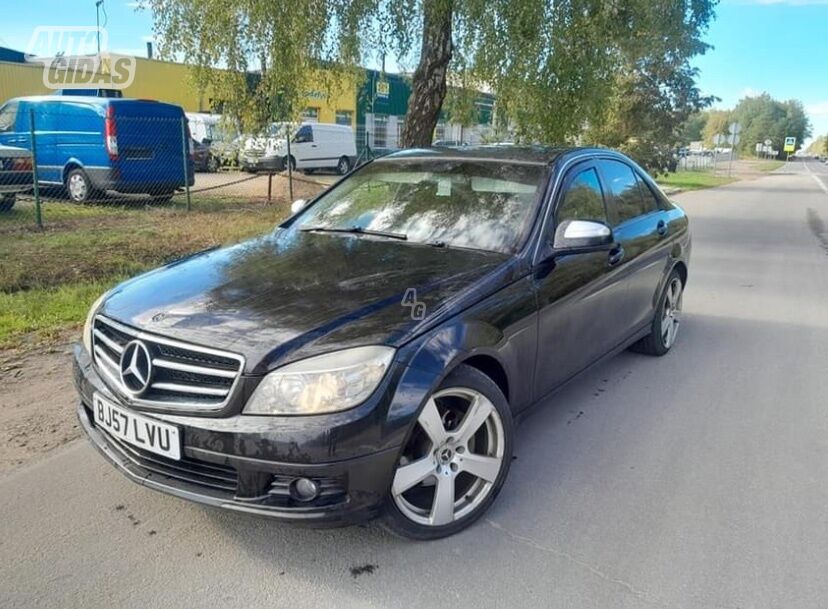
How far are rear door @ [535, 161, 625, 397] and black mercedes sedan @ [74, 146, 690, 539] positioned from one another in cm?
1

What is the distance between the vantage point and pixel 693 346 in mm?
5988

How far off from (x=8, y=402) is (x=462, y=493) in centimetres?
298

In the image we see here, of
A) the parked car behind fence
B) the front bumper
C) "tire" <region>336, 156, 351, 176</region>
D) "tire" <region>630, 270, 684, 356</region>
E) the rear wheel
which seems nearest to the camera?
the front bumper

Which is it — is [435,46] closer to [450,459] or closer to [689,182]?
[450,459]

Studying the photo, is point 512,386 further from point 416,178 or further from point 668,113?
point 668,113

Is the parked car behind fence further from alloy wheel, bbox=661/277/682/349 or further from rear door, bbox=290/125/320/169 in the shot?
rear door, bbox=290/125/320/169

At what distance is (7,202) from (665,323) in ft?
35.7

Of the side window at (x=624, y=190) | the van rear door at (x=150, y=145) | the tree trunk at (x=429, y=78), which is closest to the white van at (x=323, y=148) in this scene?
the van rear door at (x=150, y=145)

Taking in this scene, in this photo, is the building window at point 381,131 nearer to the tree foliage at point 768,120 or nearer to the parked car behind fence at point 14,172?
the parked car behind fence at point 14,172

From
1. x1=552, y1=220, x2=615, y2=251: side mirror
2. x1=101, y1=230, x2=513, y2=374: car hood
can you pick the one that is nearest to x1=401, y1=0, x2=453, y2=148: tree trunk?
x1=552, y1=220, x2=615, y2=251: side mirror

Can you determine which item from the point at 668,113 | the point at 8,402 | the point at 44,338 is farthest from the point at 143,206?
the point at 668,113

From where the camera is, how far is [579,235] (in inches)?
143

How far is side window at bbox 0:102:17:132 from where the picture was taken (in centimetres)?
1359

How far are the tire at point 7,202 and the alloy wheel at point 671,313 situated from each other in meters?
10.7
